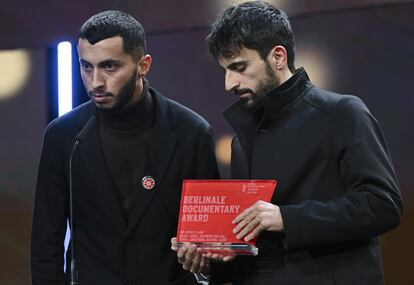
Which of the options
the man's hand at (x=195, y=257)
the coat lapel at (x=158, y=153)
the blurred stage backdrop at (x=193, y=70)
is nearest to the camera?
the man's hand at (x=195, y=257)

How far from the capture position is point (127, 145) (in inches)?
106

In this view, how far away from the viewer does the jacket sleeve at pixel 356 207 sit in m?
2.01

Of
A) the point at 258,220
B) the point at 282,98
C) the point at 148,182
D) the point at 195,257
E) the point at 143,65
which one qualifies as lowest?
the point at 195,257

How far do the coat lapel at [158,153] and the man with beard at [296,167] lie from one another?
376mm

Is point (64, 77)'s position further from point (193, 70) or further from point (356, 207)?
point (356, 207)

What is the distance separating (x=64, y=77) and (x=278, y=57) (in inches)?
83.9

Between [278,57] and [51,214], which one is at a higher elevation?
[278,57]

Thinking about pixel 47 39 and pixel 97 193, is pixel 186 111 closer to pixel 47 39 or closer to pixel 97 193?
pixel 97 193

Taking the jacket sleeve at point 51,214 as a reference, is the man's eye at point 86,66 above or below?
above

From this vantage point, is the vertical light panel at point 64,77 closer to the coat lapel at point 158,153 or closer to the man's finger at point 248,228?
the coat lapel at point 158,153

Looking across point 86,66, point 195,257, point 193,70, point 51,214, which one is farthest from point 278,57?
point 193,70

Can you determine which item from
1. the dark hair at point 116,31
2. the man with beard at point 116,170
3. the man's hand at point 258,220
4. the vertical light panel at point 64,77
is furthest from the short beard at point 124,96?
the vertical light panel at point 64,77

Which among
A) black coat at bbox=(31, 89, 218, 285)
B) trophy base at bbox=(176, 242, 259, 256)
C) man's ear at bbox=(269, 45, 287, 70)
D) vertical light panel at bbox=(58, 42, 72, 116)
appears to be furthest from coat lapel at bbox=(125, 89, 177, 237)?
vertical light panel at bbox=(58, 42, 72, 116)

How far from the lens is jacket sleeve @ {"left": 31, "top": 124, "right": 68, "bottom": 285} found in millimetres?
2740
